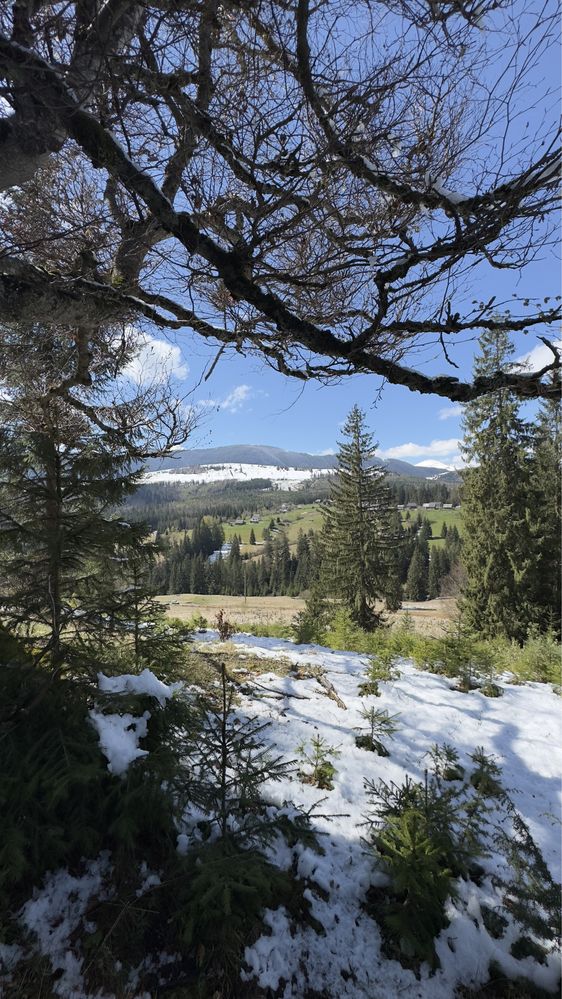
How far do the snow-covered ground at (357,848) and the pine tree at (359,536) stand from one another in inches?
570

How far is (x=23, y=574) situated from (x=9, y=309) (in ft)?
7.13

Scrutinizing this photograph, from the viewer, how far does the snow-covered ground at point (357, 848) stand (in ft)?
6.75

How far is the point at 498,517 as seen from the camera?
56.5 feet

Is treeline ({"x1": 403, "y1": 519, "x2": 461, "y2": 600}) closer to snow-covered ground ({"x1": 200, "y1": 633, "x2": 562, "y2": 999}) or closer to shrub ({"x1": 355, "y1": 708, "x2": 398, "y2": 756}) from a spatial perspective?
snow-covered ground ({"x1": 200, "y1": 633, "x2": 562, "y2": 999})

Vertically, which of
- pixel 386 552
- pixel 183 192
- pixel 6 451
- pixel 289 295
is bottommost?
pixel 386 552

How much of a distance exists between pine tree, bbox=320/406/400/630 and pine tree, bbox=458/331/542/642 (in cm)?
411

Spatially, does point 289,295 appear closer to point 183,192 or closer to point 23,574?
point 183,192

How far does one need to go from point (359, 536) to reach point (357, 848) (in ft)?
60.1

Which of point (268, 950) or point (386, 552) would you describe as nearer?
point (268, 950)

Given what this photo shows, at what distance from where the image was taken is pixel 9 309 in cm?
248

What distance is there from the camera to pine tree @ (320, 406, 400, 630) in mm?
19984

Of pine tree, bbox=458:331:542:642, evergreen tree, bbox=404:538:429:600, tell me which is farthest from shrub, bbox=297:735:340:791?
evergreen tree, bbox=404:538:429:600

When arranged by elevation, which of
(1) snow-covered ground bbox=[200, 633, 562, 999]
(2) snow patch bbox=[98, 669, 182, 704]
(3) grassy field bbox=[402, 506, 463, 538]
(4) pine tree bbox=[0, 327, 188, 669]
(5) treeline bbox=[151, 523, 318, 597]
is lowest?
(5) treeline bbox=[151, 523, 318, 597]

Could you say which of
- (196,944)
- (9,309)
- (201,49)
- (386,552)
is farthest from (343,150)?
(386,552)
